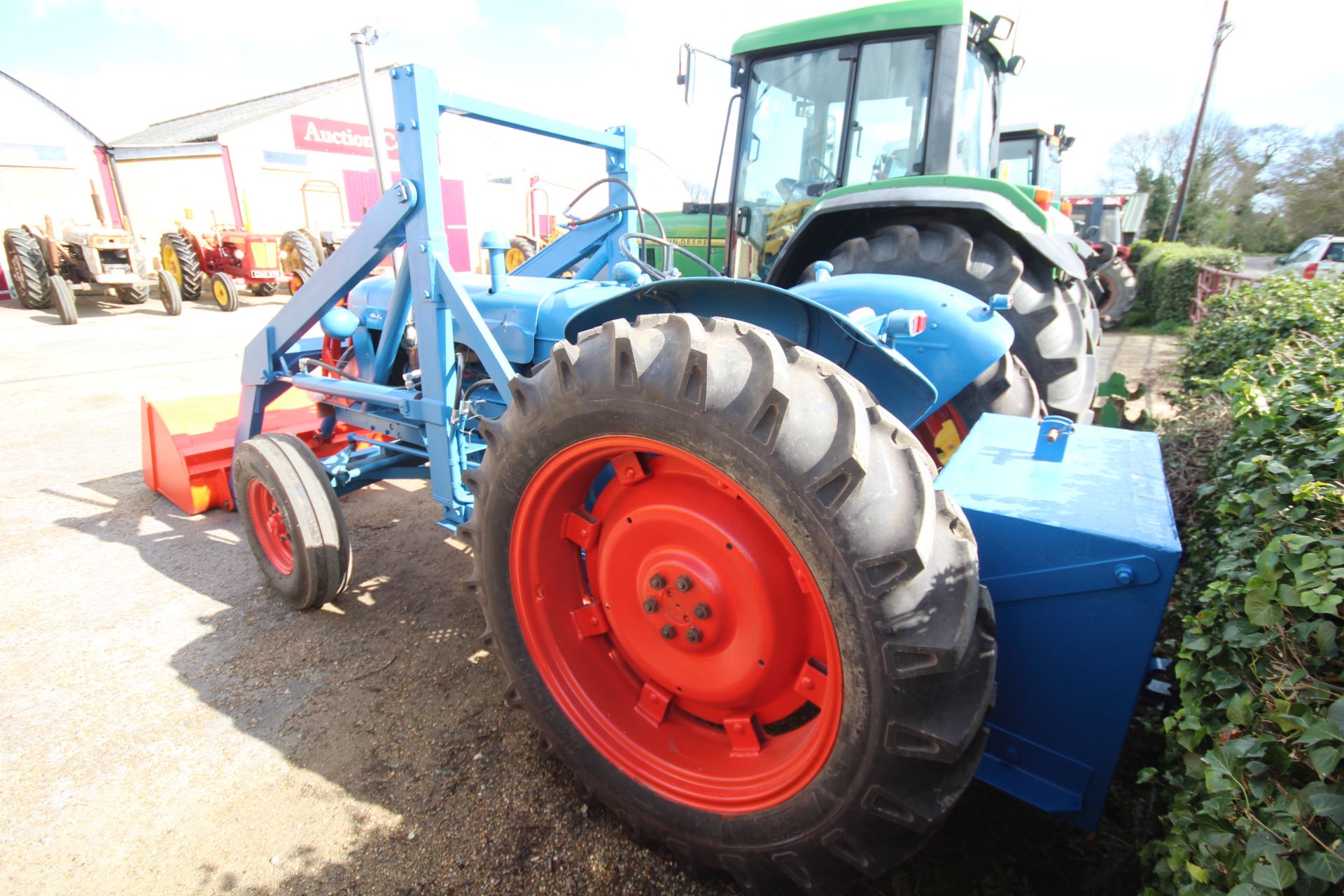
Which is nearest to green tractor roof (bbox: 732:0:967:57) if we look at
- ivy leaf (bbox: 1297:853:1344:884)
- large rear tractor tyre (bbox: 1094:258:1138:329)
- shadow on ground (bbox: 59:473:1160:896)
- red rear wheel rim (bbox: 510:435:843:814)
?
red rear wheel rim (bbox: 510:435:843:814)

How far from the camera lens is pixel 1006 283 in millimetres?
2600

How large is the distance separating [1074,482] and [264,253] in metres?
14.8

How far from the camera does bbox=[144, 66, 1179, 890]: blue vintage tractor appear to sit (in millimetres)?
1210

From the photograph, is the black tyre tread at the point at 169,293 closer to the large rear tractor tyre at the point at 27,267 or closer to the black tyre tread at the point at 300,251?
the large rear tractor tyre at the point at 27,267

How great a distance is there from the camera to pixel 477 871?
1.71m

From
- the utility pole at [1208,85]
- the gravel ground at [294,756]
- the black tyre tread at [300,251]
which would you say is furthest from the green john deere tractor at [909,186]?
the utility pole at [1208,85]

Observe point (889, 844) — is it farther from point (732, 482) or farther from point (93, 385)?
point (93, 385)

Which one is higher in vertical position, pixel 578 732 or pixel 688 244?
pixel 688 244

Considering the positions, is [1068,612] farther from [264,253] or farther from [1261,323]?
[264,253]

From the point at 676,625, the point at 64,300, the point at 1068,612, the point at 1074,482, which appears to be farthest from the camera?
the point at 64,300

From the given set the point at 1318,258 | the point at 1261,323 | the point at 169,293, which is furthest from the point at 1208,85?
the point at 169,293

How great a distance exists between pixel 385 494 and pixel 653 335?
319 cm

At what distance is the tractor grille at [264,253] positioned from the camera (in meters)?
12.9

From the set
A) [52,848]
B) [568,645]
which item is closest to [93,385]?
[52,848]
